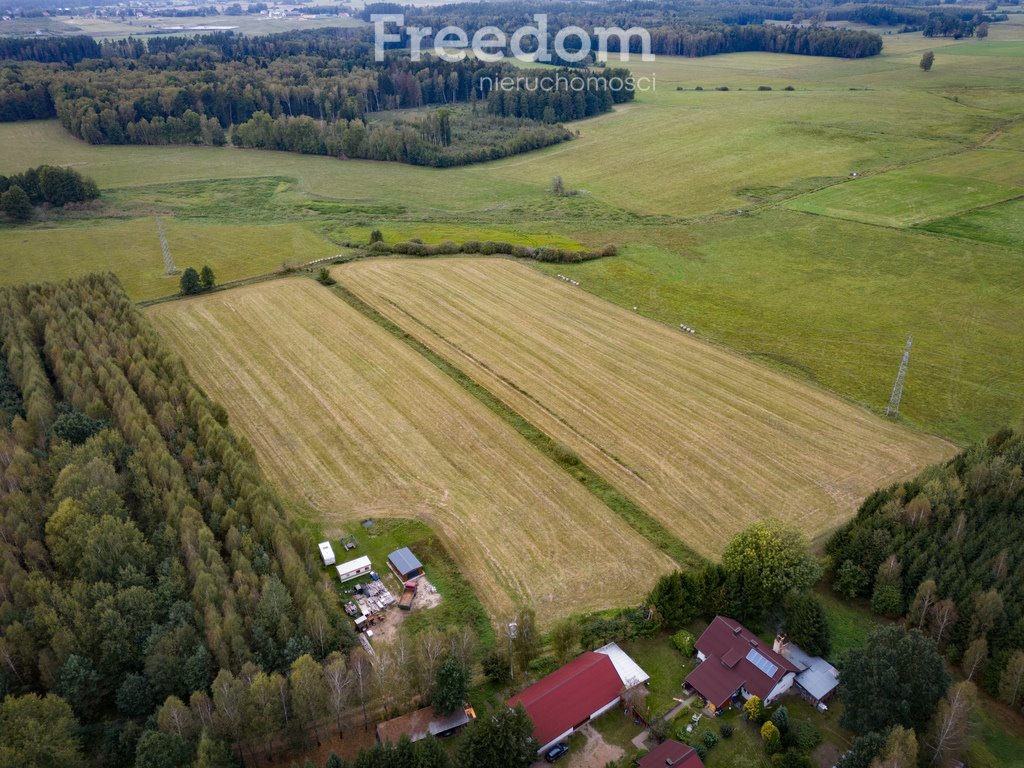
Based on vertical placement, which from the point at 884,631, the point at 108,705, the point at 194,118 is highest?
the point at 194,118

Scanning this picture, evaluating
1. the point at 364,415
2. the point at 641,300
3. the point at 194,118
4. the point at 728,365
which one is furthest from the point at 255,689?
the point at 194,118

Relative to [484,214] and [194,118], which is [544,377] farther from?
[194,118]

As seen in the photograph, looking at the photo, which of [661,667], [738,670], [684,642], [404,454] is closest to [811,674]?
[738,670]

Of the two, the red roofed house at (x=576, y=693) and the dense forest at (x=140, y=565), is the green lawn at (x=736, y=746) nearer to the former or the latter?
the red roofed house at (x=576, y=693)

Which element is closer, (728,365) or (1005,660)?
(1005,660)

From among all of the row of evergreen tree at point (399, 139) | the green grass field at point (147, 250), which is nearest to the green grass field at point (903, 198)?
the row of evergreen tree at point (399, 139)

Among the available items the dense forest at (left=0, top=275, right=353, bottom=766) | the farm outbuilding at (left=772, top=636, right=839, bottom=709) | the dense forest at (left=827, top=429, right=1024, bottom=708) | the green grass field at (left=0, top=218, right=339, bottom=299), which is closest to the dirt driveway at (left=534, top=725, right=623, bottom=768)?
the farm outbuilding at (left=772, top=636, right=839, bottom=709)

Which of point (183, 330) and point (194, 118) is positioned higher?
point (194, 118)
